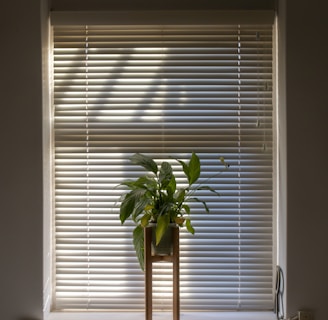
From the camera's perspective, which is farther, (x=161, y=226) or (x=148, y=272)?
(x=148, y=272)

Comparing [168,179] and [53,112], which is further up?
[53,112]

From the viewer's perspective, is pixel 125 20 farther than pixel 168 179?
Yes

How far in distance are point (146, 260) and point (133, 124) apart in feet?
2.56

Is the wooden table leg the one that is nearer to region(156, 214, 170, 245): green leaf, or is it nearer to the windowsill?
region(156, 214, 170, 245): green leaf

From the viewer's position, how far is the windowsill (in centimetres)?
272

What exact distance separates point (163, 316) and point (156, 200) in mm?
704

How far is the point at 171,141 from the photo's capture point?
2.80 m
